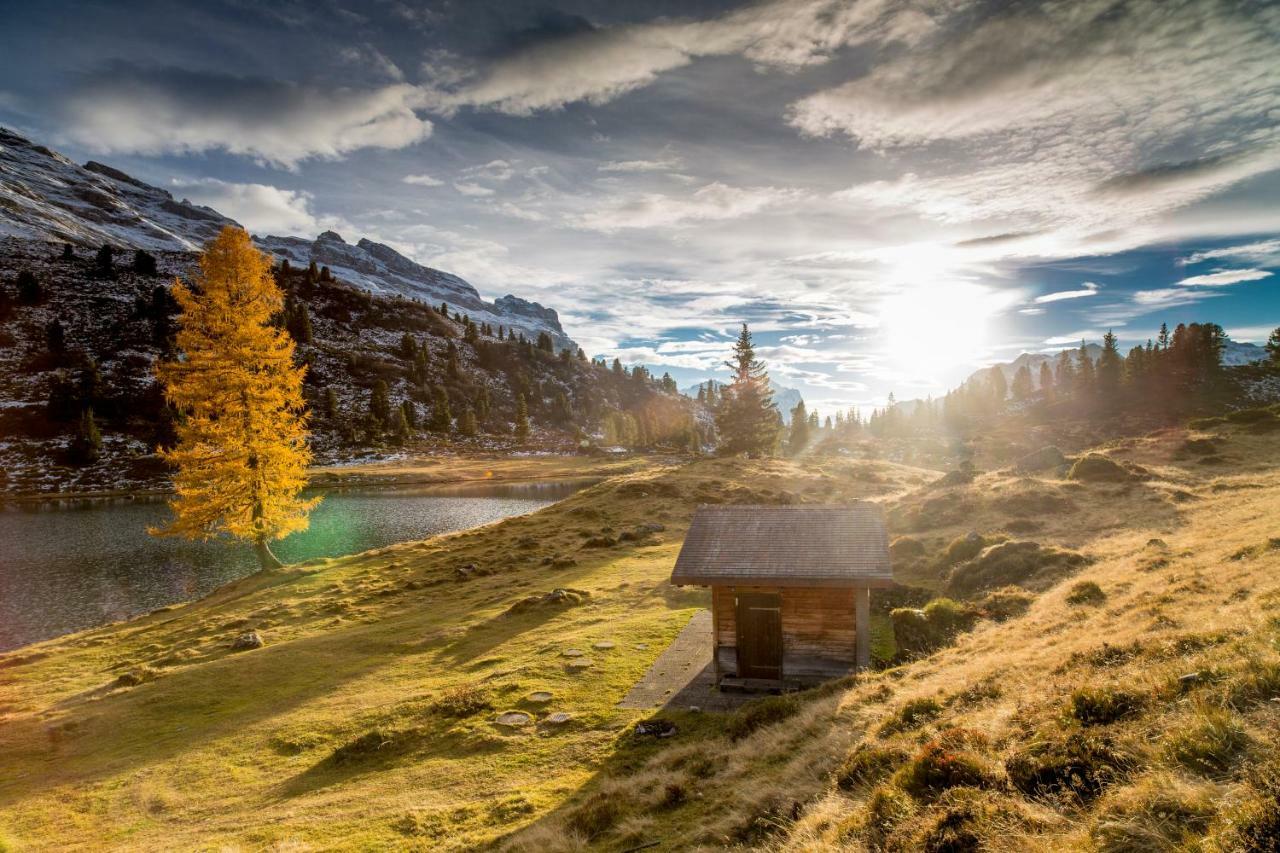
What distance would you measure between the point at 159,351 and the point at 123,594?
127908mm

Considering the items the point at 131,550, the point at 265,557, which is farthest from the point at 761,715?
the point at 131,550

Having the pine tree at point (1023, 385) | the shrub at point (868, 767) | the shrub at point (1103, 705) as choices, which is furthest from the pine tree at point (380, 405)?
the pine tree at point (1023, 385)

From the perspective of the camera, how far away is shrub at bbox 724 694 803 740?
16.6 m

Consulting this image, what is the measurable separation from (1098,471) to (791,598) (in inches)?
1570

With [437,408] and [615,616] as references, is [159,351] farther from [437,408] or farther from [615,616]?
[615,616]

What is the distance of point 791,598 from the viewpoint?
21766mm

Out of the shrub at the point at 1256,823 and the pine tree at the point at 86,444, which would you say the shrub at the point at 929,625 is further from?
the pine tree at the point at 86,444

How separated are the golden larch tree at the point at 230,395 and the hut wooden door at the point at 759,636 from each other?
2901 cm

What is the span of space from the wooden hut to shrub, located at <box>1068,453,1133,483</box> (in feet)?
116

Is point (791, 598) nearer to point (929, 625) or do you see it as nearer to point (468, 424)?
point (929, 625)

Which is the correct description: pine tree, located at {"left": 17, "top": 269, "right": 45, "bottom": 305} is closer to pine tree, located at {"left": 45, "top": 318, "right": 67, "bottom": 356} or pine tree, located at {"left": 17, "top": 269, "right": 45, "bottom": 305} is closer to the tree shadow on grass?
pine tree, located at {"left": 45, "top": 318, "right": 67, "bottom": 356}

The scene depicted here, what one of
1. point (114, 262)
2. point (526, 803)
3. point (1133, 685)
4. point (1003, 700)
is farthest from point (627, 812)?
point (114, 262)

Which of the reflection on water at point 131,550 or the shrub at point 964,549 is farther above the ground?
the shrub at point 964,549

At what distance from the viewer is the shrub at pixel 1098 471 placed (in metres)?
45.0
